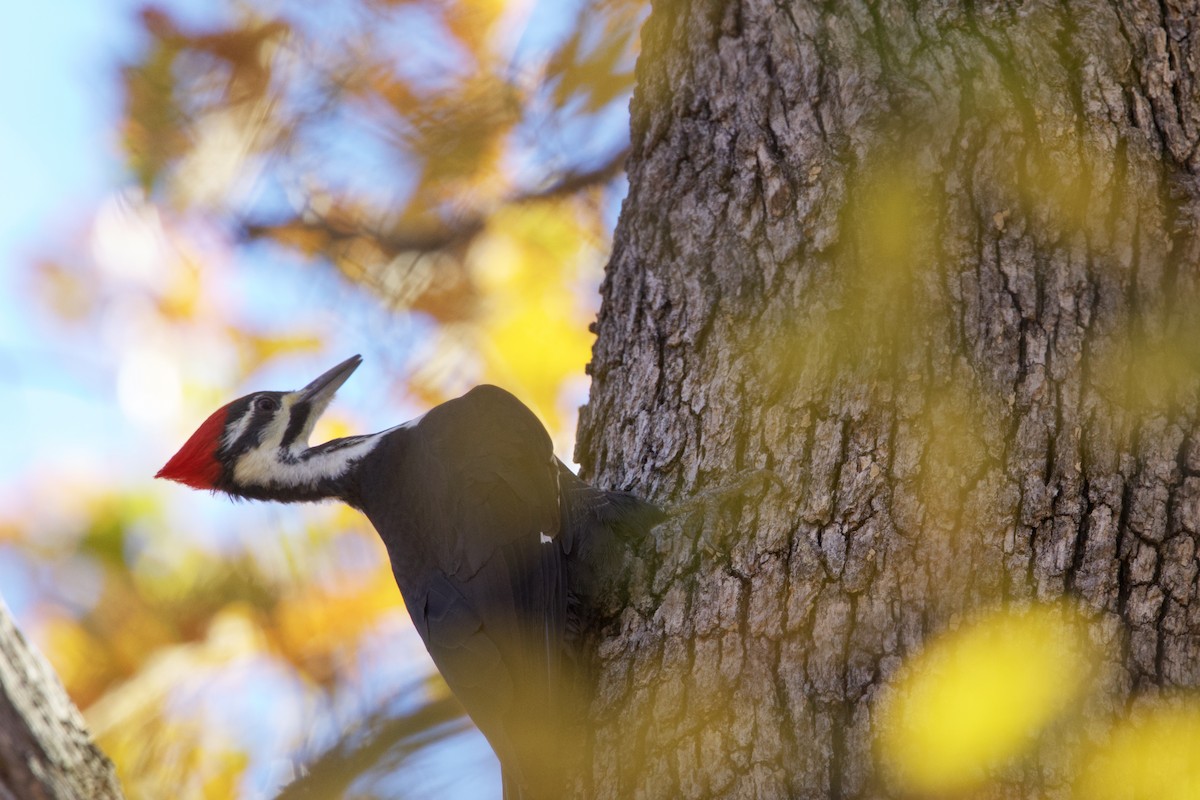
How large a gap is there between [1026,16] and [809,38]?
20.8 inches

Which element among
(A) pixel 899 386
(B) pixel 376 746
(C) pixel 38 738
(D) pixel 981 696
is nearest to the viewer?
(C) pixel 38 738

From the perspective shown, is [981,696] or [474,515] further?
[474,515]

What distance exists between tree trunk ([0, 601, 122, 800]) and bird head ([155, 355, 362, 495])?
199cm

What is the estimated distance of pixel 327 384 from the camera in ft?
12.1

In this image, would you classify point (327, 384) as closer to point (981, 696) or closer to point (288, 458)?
point (288, 458)

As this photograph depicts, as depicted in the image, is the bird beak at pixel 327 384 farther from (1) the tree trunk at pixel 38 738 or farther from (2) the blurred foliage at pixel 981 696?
(2) the blurred foliage at pixel 981 696

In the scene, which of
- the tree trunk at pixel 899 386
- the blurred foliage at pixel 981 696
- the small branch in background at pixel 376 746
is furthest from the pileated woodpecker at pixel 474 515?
the blurred foliage at pixel 981 696

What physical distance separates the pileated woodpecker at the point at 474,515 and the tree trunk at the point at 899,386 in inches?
6.3

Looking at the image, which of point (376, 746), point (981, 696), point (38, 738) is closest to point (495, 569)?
point (376, 746)

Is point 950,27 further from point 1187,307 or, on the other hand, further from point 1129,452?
point 1129,452

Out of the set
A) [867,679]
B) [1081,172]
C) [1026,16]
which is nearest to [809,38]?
[1026,16]

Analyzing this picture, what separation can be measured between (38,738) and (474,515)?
5.16 feet

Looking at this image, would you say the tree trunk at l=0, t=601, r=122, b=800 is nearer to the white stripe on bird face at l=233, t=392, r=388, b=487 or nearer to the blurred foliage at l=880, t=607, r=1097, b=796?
the blurred foliage at l=880, t=607, r=1097, b=796

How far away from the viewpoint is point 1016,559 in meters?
1.97
